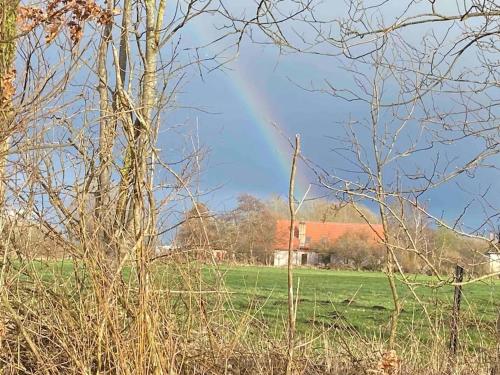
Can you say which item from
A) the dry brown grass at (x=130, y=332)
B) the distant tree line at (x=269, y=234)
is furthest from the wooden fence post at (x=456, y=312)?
the dry brown grass at (x=130, y=332)

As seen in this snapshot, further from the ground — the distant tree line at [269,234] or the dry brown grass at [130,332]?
the distant tree line at [269,234]

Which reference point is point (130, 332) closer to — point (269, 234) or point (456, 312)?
point (269, 234)

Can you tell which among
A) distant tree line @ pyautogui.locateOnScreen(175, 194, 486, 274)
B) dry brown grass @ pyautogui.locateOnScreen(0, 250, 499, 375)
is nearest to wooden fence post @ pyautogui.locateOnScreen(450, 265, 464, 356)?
distant tree line @ pyautogui.locateOnScreen(175, 194, 486, 274)

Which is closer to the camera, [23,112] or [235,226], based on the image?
[23,112]

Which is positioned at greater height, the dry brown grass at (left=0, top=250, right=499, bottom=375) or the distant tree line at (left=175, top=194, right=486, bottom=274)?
the distant tree line at (left=175, top=194, right=486, bottom=274)

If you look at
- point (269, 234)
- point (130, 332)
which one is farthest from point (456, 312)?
point (130, 332)

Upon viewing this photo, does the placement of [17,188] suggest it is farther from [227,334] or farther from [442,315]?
[442,315]

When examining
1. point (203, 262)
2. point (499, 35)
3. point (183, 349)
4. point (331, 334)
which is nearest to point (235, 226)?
point (203, 262)

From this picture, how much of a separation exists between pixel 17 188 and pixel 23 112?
0.47 meters

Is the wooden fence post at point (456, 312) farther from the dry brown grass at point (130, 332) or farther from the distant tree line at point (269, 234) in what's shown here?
the dry brown grass at point (130, 332)

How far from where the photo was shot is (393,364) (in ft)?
12.6

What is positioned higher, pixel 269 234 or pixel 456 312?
pixel 269 234

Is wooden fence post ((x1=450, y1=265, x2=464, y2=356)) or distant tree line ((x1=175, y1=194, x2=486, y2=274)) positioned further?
wooden fence post ((x1=450, y1=265, x2=464, y2=356))

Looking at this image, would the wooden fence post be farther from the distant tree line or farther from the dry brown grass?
the dry brown grass
